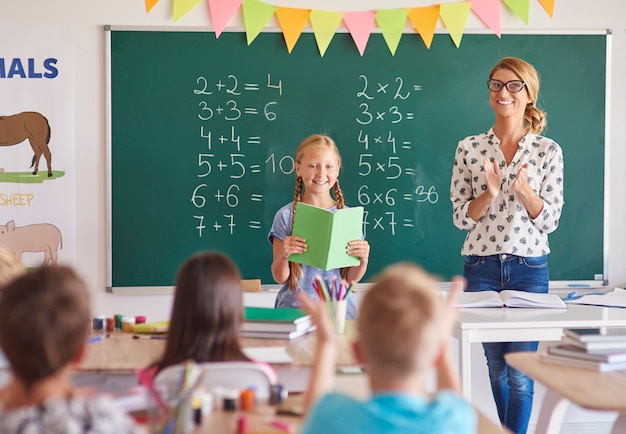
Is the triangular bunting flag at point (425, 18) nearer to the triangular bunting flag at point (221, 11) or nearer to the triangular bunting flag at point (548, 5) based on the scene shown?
the triangular bunting flag at point (548, 5)

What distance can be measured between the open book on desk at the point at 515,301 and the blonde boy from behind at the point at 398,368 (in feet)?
5.92

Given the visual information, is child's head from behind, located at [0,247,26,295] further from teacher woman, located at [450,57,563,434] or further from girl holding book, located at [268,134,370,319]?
teacher woman, located at [450,57,563,434]

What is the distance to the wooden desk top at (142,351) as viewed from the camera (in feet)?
7.44

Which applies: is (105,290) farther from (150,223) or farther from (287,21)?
(287,21)

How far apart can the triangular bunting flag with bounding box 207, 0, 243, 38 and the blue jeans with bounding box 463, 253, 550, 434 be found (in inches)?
67.4

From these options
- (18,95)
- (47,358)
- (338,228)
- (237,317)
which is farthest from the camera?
(18,95)

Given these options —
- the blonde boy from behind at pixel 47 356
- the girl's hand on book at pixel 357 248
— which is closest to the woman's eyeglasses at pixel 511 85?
the girl's hand on book at pixel 357 248

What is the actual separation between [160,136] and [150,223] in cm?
44

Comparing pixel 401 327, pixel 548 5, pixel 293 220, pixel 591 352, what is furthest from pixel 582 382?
pixel 548 5

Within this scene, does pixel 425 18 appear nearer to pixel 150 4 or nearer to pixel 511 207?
pixel 511 207

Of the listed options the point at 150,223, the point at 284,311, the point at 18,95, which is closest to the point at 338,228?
the point at 284,311

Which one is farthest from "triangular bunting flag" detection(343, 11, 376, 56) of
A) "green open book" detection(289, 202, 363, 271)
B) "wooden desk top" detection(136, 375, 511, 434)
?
"wooden desk top" detection(136, 375, 511, 434)

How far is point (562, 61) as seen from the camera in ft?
14.0

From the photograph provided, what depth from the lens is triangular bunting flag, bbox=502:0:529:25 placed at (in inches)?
166
